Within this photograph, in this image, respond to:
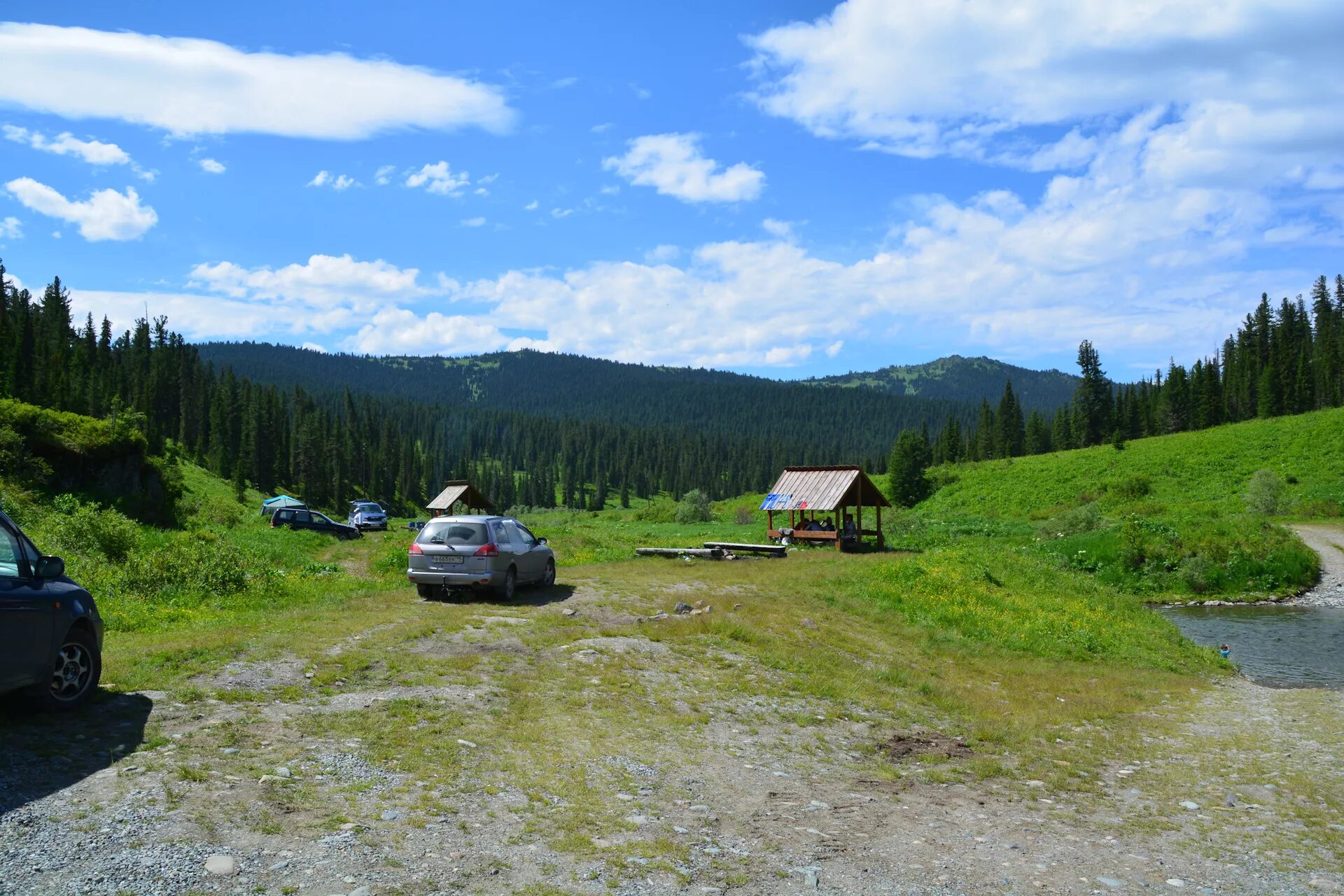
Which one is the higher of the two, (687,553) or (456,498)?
(456,498)

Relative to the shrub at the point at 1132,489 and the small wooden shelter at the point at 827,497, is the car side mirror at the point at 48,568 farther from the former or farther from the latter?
the shrub at the point at 1132,489

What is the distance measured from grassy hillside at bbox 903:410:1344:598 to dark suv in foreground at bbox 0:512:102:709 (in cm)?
3801

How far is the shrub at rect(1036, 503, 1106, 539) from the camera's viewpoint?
45.4 m

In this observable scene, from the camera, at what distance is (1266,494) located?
168 ft

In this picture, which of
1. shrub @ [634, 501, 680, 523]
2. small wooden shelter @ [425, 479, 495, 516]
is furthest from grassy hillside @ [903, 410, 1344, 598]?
small wooden shelter @ [425, 479, 495, 516]

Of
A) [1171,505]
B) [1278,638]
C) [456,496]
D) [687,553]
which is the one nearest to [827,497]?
[687,553]

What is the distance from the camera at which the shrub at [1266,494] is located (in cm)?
5069

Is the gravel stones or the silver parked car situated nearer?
the gravel stones

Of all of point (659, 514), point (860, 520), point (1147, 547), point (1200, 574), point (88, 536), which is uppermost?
point (88, 536)

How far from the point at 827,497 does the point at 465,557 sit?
2121 cm

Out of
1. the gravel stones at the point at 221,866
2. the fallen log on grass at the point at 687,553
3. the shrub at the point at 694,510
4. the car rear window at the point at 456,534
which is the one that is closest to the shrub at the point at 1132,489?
the shrub at the point at 694,510

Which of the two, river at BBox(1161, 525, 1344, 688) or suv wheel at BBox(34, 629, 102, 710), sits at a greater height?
suv wheel at BBox(34, 629, 102, 710)

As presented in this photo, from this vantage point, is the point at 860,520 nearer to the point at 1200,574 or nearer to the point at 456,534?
the point at 1200,574

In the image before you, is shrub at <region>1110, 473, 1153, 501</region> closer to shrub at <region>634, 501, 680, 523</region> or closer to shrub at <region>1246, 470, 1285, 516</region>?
shrub at <region>1246, 470, 1285, 516</region>
